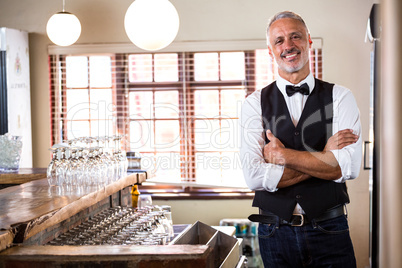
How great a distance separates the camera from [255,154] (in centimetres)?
208

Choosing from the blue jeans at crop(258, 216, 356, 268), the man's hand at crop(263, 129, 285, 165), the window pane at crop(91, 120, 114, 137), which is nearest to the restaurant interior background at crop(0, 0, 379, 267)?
the window pane at crop(91, 120, 114, 137)

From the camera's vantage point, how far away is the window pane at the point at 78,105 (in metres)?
5.31

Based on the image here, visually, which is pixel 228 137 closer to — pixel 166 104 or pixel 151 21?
pixel 166 104

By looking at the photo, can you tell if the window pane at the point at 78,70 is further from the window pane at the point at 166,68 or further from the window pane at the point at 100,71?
the window pane at the point at 166,68

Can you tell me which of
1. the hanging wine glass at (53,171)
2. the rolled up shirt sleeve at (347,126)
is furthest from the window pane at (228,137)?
the rolled up shirt sleeve at (347,126)

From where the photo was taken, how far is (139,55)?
17.1 feet

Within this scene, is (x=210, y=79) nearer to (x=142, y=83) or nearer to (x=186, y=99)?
(x=186, y=99)

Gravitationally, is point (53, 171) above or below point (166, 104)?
below

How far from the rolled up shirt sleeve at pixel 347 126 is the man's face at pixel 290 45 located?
0.20 m

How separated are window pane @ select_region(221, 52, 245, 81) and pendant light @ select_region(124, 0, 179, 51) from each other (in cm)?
225

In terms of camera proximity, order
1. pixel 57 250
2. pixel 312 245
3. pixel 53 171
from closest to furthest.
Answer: pixel 57 250, pixel 312 245, pixel 53 171

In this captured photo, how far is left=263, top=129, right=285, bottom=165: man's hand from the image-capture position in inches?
77.7

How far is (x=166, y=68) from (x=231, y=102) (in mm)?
770

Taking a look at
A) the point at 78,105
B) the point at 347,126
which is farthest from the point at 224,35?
the point at 347,126
